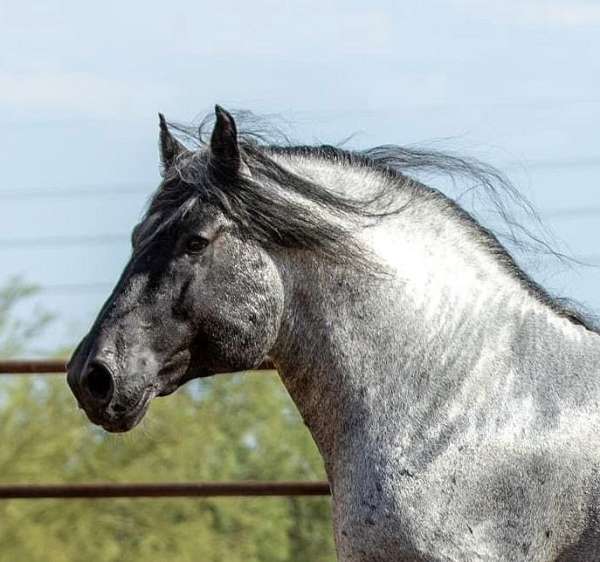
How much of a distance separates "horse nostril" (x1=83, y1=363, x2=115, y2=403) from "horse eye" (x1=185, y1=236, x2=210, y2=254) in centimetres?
32

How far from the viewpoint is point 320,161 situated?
12.0ft

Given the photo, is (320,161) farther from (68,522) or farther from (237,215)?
(68,522)

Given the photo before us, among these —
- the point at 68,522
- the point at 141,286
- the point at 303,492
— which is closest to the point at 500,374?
the point at 141,286

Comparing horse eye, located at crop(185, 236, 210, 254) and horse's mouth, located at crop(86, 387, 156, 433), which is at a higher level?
horse eye, located at crop(185, 236, 210, 254)

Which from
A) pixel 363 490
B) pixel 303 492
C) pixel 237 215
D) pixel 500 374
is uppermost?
pixel 237 215

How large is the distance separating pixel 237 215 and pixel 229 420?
17.8ft

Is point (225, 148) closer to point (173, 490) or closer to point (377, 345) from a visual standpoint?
point (377, 345)

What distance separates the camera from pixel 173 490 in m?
5.43

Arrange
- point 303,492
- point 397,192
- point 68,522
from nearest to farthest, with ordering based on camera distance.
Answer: point 397,192 < point 303,492 < point 68,522

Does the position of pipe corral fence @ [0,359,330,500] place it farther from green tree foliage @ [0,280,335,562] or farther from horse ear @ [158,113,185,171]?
green tree foliage @ [0,280,335,562]

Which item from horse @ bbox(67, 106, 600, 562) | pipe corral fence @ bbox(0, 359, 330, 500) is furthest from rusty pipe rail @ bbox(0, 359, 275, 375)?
horse @ bbox(67, 106, 600, 562)

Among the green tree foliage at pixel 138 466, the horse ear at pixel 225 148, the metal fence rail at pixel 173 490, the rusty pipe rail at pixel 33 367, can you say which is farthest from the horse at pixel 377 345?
the green tree foliage at pixel 138 466

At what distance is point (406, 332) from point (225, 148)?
1.88 ft

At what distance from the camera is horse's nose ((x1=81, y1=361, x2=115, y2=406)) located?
11.2ft
